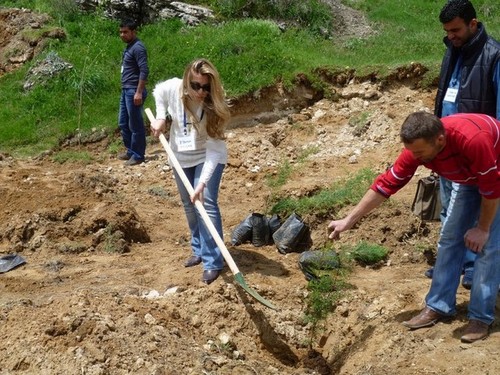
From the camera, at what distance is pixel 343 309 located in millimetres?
5203

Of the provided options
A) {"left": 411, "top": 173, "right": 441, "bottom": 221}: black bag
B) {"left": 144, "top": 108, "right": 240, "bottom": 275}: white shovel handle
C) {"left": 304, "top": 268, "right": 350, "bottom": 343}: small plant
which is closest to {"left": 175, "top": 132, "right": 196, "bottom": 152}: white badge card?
{"left": 144, "top": 108, "right": 240, "bottom": 275}: white shovel handle

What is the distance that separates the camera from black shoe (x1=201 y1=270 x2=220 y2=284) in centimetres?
536

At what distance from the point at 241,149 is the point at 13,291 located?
459 cm

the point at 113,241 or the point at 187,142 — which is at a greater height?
the point at 187,142

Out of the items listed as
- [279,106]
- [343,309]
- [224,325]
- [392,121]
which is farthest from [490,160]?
[279,106]

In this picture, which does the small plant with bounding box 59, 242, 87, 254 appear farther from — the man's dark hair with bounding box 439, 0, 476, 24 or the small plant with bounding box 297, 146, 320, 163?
the man's dark hair with bounding box 439, 0, 476, 24

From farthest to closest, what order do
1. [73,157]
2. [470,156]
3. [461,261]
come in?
1. [73,157]
2. [461,261]
3. [470,156]

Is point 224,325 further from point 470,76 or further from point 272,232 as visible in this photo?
point 470,76

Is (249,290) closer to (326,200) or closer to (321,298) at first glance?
(321,298)

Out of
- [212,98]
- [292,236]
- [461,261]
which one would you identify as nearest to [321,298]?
[461,261]

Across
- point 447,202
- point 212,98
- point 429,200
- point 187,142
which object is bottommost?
point 429,200

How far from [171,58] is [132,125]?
2652 millimetres

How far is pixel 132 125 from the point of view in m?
9.45

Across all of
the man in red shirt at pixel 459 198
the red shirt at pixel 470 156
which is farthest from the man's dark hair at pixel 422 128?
the red shirt at pixel 470 156
